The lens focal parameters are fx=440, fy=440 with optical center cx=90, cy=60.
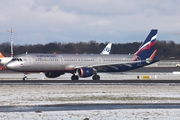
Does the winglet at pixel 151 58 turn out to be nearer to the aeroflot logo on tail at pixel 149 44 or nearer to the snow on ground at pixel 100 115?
the aeroflot logo on tail at pixel 149 44

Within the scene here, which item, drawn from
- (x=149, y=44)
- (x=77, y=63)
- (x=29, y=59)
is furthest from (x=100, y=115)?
(x=149, y=44)

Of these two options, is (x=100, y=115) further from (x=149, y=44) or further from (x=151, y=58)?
(x=149, y=44)

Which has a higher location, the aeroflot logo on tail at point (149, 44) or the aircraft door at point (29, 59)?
the aeroflot logo on tail at point (149, 44)

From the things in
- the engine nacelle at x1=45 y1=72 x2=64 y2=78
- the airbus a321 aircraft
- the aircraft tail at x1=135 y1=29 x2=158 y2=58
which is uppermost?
the aircraft tail at x1=135 y1=29 x2=158 y2=58

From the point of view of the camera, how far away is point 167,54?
447 feet

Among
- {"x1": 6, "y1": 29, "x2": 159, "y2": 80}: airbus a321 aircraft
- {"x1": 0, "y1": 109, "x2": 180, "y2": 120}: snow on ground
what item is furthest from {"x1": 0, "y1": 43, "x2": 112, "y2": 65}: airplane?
{"x1": 0, "y1": 109, "x2": 180, "y2": 120}: snow on ground

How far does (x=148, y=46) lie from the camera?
195ft

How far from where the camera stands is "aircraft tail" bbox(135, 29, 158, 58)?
58656 millimetres

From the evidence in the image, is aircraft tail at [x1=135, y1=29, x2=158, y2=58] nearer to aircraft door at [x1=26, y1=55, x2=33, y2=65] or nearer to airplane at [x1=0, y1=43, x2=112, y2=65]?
aircraft door at [x1=26, y1=55, x2=33, y2=65]

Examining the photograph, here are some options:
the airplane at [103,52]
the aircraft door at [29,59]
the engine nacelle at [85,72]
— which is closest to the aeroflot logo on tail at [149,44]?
the engine nacelle at [85,72]

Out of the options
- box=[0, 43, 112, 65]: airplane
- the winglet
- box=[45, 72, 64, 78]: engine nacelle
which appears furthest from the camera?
box=[0, 43, 112, 65]: airplane

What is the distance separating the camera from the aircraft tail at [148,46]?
58.7 meters

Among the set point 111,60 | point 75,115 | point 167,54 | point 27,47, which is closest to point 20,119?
point 75,115

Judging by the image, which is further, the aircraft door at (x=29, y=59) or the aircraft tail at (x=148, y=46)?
the aircraft tail at (x=148, y=46)
